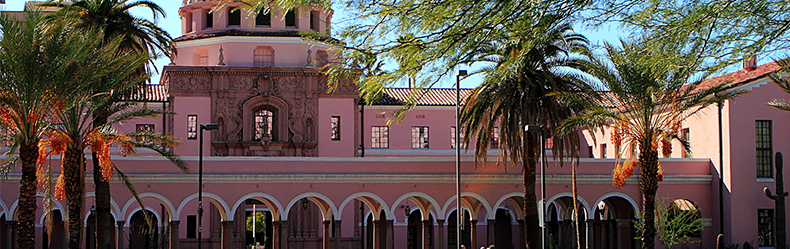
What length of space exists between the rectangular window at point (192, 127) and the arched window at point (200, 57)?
3264 mm

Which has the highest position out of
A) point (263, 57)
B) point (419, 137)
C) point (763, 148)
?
point (263, 57)

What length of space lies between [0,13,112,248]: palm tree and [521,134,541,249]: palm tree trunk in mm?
14065

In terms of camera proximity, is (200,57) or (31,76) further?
(200,57)

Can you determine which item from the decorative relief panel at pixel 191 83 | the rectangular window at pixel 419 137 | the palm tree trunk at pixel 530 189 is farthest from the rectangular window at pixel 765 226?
the decorative relief panel at pixel 191 83

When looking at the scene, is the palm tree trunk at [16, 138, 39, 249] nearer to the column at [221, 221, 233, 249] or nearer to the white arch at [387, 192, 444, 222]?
the column at [221, 221, 233, 249]

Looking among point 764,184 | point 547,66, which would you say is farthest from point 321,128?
point 764,184

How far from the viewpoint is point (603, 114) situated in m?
26.5

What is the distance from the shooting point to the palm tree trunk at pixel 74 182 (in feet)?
76.2

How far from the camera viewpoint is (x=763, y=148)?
3644 cm

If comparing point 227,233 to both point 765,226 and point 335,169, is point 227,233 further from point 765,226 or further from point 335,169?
point 765,226

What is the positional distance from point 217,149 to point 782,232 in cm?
2534

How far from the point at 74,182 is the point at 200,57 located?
2103 cm

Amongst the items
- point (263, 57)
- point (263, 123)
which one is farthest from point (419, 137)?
point (263, 57)

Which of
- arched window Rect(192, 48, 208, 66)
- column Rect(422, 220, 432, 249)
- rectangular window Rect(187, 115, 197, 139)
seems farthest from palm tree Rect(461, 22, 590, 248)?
arched window Rect(192, 48, 208, 66)
